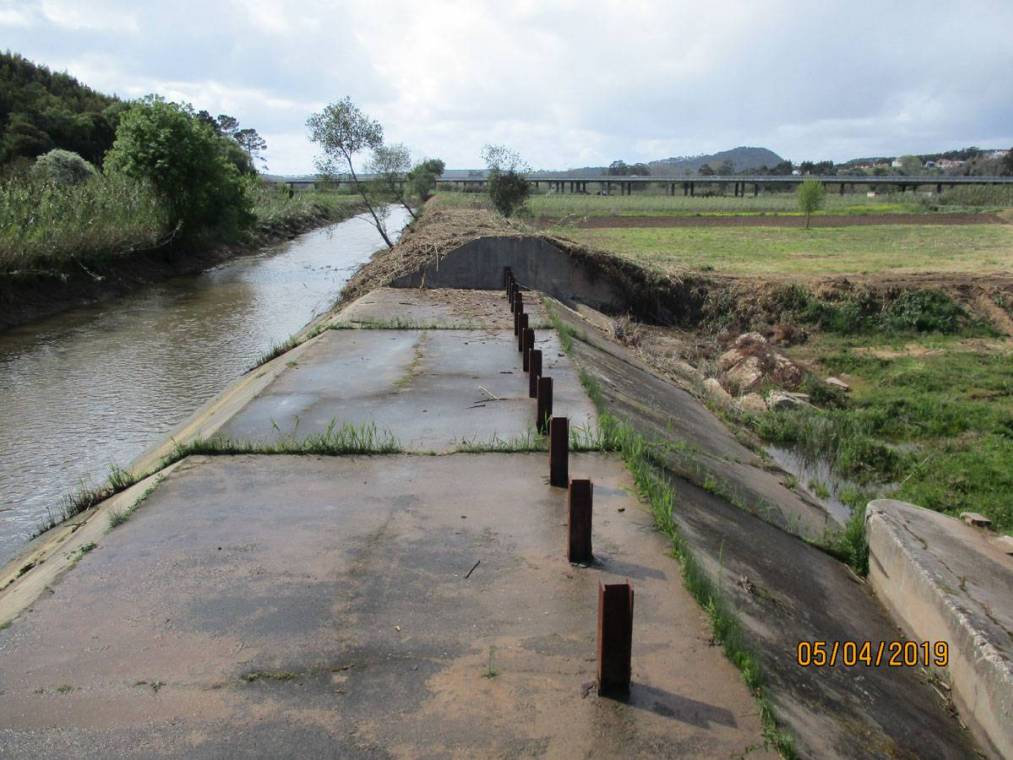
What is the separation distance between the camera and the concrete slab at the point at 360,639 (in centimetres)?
410

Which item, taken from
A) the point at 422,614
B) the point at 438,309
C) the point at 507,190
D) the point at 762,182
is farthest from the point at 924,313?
A: the point at 762,182

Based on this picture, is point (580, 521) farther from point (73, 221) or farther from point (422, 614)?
point (73, 221)

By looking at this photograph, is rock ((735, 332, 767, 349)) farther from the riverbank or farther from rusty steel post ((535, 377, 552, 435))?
the riverbank

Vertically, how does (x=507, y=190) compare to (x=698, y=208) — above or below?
above

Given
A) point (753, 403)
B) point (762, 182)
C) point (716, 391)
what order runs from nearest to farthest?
1. point (753, 403)
2. point (716, 391)
3. point (762, 182)

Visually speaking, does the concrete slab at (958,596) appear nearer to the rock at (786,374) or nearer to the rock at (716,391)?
the rock at (716,391)

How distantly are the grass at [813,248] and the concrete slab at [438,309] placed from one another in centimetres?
624

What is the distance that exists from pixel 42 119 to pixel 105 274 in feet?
125

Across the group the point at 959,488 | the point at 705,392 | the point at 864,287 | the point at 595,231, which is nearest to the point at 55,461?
the point at 705,392

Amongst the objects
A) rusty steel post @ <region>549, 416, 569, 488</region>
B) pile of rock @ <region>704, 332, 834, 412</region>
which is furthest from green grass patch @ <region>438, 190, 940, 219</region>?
rusty steel post @ <region>549, 416, 569, 488</region>

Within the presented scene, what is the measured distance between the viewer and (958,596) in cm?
667

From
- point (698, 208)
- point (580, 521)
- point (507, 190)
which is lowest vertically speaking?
point (580, 521)

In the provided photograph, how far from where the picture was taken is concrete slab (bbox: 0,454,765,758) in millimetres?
4102

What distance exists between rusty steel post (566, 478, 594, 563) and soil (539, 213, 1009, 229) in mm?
40670
